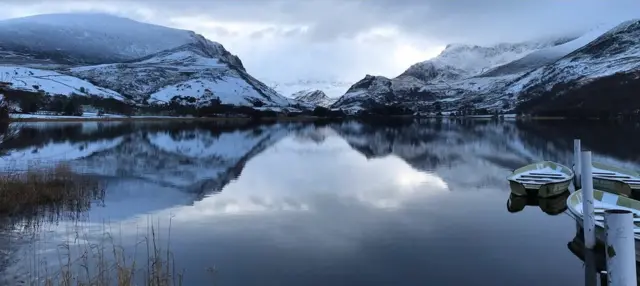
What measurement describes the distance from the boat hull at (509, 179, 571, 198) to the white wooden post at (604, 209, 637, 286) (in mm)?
19511

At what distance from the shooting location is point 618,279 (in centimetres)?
939

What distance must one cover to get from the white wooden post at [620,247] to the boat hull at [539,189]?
64.0ft

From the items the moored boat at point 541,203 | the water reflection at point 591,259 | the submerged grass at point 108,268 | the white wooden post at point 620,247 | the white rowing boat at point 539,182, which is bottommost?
the water reflection at point 591,259

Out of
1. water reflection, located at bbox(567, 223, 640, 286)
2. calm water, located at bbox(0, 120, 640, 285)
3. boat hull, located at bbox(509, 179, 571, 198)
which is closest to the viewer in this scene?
water reflection, located at bbox(567, 223, 640, 286)

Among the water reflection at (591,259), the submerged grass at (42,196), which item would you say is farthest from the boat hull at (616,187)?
the submerged grass at (42,196)

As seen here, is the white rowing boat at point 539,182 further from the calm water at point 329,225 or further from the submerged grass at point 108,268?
the submerged grass at point 108,268

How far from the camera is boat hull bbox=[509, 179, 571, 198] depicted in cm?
2802

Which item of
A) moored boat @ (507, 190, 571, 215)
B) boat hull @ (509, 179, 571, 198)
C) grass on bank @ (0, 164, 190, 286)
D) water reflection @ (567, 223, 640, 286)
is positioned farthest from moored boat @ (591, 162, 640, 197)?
grass on bank @ (0, 164, 190, 286)

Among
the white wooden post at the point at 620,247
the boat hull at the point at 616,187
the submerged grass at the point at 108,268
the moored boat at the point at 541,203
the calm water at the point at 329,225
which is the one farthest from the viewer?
the boat hull at the point at 616,187

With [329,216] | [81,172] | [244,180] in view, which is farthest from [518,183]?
[81,172]

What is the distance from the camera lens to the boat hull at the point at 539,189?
2802 centimetres

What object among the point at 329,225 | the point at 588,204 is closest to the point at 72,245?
the point at 329,225

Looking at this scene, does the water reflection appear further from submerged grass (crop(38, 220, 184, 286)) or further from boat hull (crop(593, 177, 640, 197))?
boat hull (crop(593, 177, 640, 197))

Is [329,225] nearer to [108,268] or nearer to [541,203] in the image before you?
[108,268]
